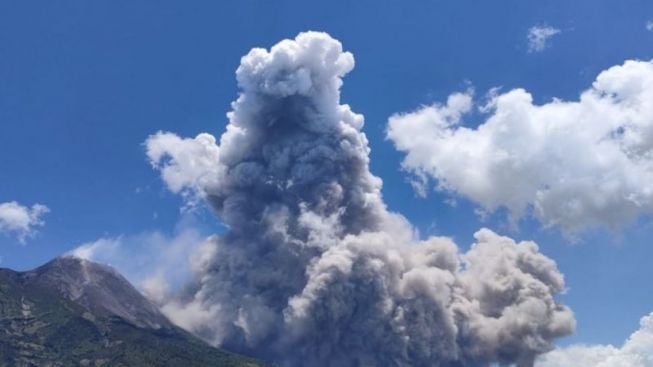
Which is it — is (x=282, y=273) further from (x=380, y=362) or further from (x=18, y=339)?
(x=18, y=339)

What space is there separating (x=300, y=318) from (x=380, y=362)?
62.6 ft

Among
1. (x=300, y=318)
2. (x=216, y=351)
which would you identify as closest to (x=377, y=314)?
(x=300, y=318)

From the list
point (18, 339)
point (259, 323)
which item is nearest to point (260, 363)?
point (259, 323)

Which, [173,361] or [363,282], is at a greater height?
[363,282]

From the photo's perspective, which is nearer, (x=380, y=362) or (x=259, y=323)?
(x=380, y=362)

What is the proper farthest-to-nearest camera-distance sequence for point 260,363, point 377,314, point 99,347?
point 99,347 < point 260,363 < point 377,314

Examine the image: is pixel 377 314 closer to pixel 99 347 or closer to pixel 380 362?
pixel 380 362

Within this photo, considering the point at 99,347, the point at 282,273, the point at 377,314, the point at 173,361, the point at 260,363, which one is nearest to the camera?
the point at 377,314

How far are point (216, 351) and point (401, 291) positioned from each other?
7105cm

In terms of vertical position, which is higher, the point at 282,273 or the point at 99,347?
the point at 282,273

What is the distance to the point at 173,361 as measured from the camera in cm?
18112

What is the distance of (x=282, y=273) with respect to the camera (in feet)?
485

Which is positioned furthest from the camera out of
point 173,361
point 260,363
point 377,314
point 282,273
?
point 173,361

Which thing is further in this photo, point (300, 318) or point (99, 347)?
point (99, 347)
